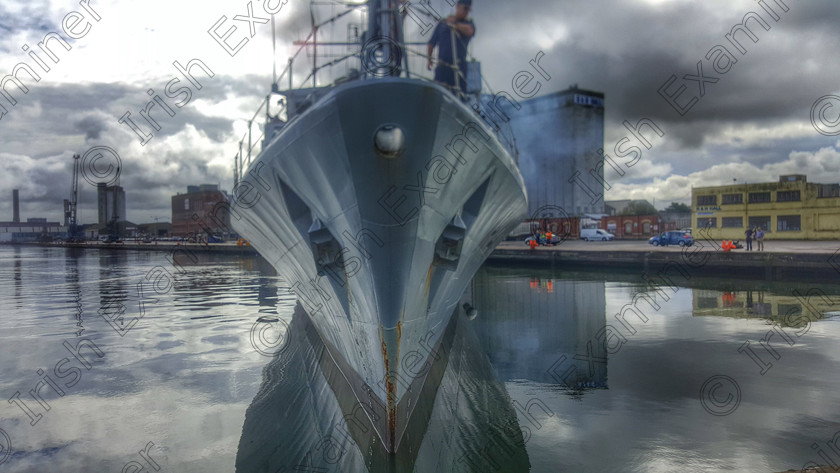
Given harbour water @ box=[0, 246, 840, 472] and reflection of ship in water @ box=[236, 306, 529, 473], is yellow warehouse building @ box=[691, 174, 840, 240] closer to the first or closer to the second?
harbour water @ box=[0, 246, 840, 472]

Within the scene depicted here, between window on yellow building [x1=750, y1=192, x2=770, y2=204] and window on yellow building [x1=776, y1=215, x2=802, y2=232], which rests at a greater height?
window on yellow building [x1=750, y1=192, x2=770, y2=204]

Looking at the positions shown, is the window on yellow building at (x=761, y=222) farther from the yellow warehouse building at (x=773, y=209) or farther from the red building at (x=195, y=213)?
the red building at (x=195, y=213)

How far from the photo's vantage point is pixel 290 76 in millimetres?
8250

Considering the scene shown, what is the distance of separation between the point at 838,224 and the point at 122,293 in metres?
41.7

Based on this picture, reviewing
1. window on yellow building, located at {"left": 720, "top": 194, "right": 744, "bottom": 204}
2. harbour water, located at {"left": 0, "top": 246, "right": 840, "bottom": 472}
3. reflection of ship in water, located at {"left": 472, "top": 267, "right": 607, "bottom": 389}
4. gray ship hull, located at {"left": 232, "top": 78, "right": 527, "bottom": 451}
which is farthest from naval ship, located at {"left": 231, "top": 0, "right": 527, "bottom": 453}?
window on yellow building, located at {"left": 720, "top": 194, "right": 744, "bottom": 204}

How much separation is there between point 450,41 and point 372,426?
5646 mm

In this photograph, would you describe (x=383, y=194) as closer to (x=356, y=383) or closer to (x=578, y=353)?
(x=356, y=383)

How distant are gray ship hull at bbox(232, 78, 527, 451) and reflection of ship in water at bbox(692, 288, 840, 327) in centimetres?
1035

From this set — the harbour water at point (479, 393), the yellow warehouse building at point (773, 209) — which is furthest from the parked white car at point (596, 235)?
the harbour water at point (479, 393)

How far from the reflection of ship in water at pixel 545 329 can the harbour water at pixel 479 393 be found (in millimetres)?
72

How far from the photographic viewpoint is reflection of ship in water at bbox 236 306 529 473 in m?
5.52

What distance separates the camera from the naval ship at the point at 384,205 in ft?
17.1

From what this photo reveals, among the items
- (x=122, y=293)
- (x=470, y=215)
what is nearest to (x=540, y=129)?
(x=122, y=293)

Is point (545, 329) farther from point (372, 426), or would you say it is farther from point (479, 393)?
point (372, 426)
